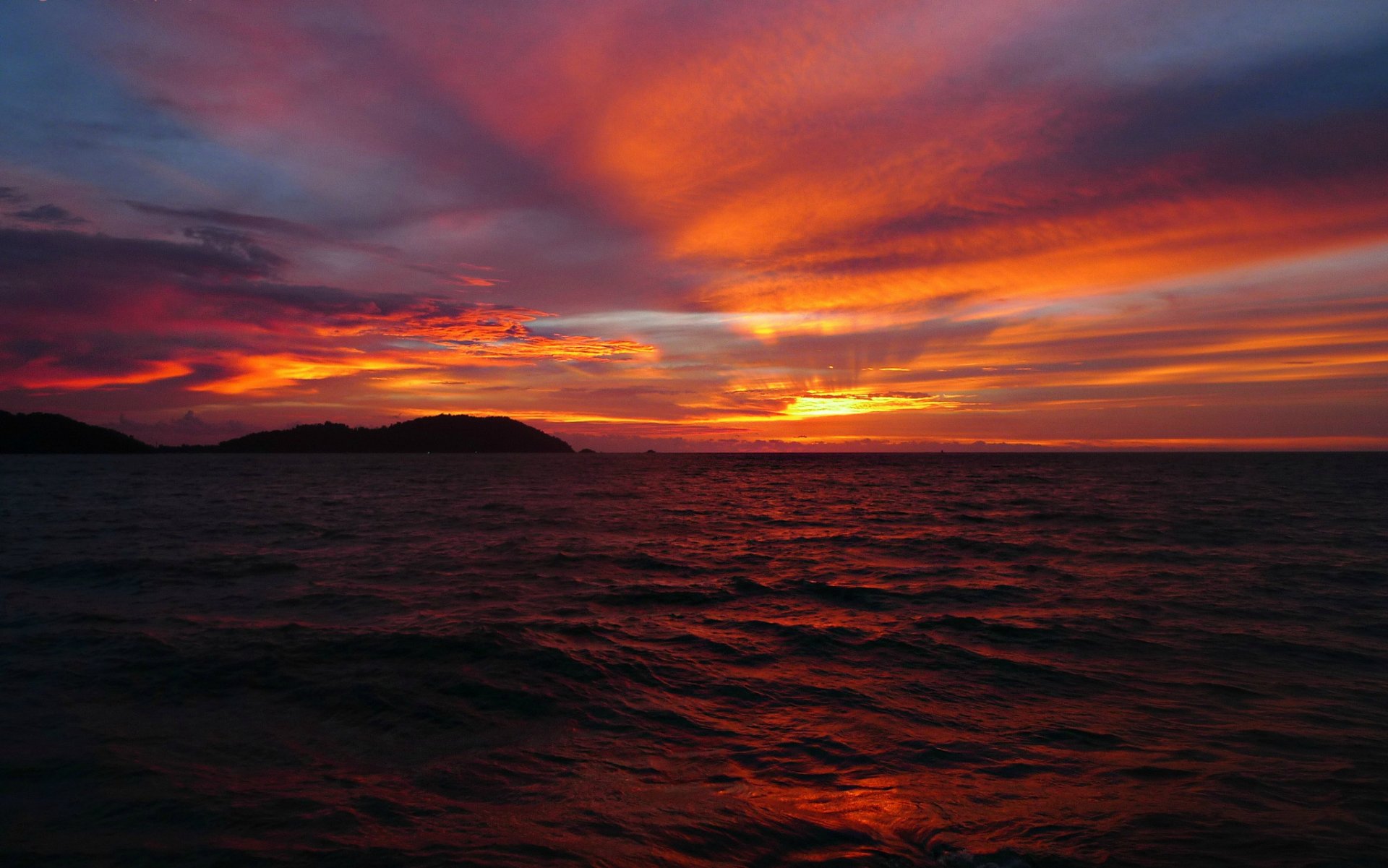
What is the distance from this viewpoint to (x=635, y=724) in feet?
35.7

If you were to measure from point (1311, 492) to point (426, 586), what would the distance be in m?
79.7

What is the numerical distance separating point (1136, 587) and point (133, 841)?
24.1 meters

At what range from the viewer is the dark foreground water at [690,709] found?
24.7 ft

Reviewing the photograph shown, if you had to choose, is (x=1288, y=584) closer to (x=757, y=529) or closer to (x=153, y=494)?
(x=757, y=529)

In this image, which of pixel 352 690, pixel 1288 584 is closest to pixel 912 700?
pixel 352 690

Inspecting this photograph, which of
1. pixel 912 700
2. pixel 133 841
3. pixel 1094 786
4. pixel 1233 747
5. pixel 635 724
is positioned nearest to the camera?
pixel 133 841

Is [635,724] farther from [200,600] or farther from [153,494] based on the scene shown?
[153,494]

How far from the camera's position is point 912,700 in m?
11.9

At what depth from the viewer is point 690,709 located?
11.5 metres

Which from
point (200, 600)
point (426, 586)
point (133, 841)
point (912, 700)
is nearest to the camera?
point (133, 841)

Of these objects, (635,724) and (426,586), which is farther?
(426,586)

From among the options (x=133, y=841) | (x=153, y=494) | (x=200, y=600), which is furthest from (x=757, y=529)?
(x=153, y=494)

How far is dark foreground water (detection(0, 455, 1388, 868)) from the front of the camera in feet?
24.7

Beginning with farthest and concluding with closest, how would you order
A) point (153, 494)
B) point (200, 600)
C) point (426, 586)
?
1. point (153, 494)
2. point (426, 586)
3. point (200, 600)
